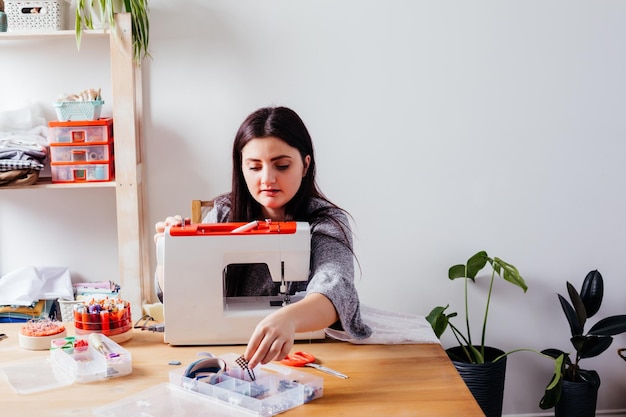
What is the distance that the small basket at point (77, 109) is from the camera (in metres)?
2.90

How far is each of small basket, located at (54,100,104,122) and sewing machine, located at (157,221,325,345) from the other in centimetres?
121

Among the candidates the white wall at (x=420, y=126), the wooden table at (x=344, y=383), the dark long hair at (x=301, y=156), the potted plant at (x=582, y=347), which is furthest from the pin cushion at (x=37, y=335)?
the potted plant at (x=582, y=347)

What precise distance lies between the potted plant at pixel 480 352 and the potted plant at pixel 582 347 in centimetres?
19

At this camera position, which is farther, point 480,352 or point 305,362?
point 480,352

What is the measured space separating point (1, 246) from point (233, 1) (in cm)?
134

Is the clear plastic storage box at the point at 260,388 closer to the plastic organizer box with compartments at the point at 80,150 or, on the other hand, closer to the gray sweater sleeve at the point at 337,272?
the gray sweater sleeve at the point at 337,272

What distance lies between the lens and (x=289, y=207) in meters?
2.13

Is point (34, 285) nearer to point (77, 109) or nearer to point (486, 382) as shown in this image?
point (77, 109)

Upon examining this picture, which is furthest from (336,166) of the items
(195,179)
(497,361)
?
(497,361)

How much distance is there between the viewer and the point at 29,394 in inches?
61.3

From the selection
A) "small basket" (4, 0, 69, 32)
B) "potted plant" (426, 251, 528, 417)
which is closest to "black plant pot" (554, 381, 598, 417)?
"potted plant" (426, 251, 528, 417)

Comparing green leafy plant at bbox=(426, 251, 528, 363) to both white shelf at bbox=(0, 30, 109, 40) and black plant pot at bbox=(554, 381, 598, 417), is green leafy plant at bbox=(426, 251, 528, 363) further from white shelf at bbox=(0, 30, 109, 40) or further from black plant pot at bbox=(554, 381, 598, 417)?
white shelf at bbox=(0, 30, 109, 40)

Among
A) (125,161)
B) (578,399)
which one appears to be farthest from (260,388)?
(578,399)

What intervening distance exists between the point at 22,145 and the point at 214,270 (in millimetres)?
1376
